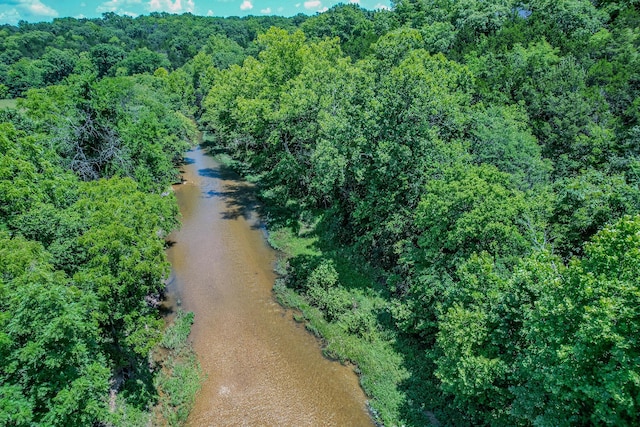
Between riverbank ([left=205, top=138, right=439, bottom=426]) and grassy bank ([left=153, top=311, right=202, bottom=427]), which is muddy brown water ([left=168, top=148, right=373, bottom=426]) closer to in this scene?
grassy bank ([left=153, top=311, right=202, bottom=427])

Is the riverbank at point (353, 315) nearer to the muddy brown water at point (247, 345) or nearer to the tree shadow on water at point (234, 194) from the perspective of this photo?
the muddy brown water at point (247, 345)

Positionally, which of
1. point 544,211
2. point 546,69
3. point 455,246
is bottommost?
point 455,246

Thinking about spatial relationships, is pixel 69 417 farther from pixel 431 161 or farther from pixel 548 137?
pixel 548 137

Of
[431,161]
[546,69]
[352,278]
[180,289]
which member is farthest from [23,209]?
[546,69]

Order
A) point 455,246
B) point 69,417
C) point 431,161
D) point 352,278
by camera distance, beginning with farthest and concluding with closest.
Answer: point 352,278 < point 431,161 < point 455,246 < point 69,417

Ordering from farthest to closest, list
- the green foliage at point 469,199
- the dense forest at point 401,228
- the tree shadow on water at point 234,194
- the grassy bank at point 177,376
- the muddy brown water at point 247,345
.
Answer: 1. the tree shadow on water at point 234,194
2. the muddy brown water at point 247,345
3. the grassy bank at point 177,376
4. the green foliage at point 469,199
5. the dense forest at point 401,228

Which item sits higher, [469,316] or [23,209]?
[23,209]

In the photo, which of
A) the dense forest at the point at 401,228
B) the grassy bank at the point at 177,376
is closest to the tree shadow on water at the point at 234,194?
the dense forest at the point at 401,228
